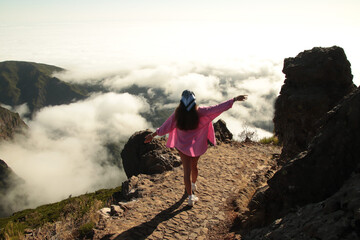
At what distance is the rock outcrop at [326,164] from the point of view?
398 centimetres

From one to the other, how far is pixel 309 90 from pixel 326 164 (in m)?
3.80

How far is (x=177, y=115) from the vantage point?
6.71 metres

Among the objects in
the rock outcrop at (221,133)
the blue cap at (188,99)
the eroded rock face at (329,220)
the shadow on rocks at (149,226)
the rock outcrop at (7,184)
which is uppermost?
the blue cap at (188,99)

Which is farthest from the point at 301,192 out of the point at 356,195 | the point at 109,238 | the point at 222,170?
the point at 222,170

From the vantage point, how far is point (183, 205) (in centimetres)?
766

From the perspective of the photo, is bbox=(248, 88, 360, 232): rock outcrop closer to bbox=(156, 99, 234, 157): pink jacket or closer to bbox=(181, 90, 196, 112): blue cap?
bbox=(156, 99, 234, 157): pink jacket

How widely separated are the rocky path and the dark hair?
2272 mm

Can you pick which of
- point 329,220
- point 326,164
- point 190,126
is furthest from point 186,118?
point 329,220

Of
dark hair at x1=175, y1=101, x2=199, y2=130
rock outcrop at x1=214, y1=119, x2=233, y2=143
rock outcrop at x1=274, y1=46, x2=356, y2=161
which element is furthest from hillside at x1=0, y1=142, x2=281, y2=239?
rock outcrop at x1=214, y1=119, x2=233, y2=143

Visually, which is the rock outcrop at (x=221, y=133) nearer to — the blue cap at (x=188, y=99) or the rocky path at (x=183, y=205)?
the rocky path at (x=183, y=205)

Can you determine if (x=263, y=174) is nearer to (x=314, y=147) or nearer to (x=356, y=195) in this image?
(x=314, y=147)

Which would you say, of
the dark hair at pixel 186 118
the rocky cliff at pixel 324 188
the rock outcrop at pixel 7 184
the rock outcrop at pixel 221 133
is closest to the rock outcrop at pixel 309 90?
the rocky cliff at pixel 324 188

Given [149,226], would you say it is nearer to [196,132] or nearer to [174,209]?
[174,209]

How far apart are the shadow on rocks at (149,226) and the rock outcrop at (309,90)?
3629mm
